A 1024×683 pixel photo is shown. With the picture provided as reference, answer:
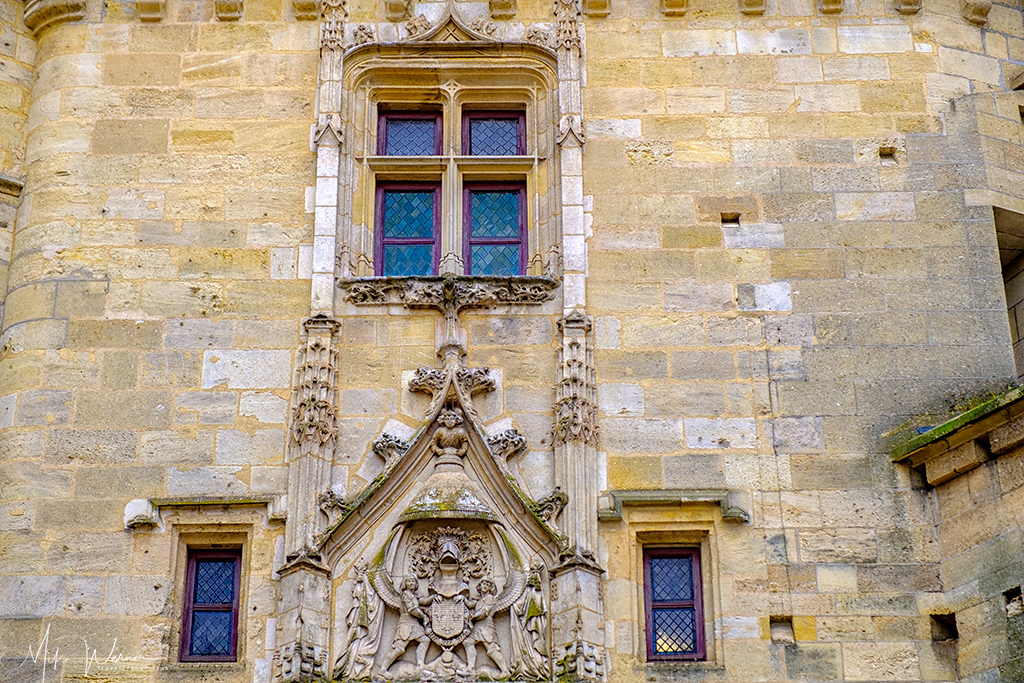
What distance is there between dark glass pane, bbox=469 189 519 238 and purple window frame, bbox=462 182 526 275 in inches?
1.0

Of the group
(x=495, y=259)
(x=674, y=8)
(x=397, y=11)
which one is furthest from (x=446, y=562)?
(x=674, y=8)

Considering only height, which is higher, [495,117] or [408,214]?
[495,117]

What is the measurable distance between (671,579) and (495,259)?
278 centimetres

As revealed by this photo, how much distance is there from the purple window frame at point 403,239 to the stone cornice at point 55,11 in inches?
112

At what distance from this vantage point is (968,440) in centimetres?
1031

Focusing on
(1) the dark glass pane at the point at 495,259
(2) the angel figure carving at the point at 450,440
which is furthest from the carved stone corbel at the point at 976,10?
(2) the angel figure carving at the point at 450,440

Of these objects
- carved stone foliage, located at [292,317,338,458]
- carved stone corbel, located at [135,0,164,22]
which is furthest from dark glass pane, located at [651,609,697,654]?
carved stone corbel, located at [135,0,164,22]

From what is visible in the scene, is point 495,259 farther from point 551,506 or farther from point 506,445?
point 551,506

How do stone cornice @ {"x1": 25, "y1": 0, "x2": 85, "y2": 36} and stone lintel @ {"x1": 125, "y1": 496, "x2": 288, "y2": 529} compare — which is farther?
stone cornice @ {"x1": 25, "y1": 0, "x2": 85, "y2": 36}

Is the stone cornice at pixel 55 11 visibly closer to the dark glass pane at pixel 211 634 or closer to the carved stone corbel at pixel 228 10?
the carved stone corbel at pixel 228 10

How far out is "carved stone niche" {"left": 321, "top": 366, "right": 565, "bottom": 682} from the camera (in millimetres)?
10195

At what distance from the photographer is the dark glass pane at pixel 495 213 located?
1191 cm

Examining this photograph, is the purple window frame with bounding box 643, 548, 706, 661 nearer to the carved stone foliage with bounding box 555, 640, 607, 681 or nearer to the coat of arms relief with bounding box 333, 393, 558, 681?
the carved stone foliage with bounding box 555, 640, 607, 681

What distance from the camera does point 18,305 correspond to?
1152 centimetres
